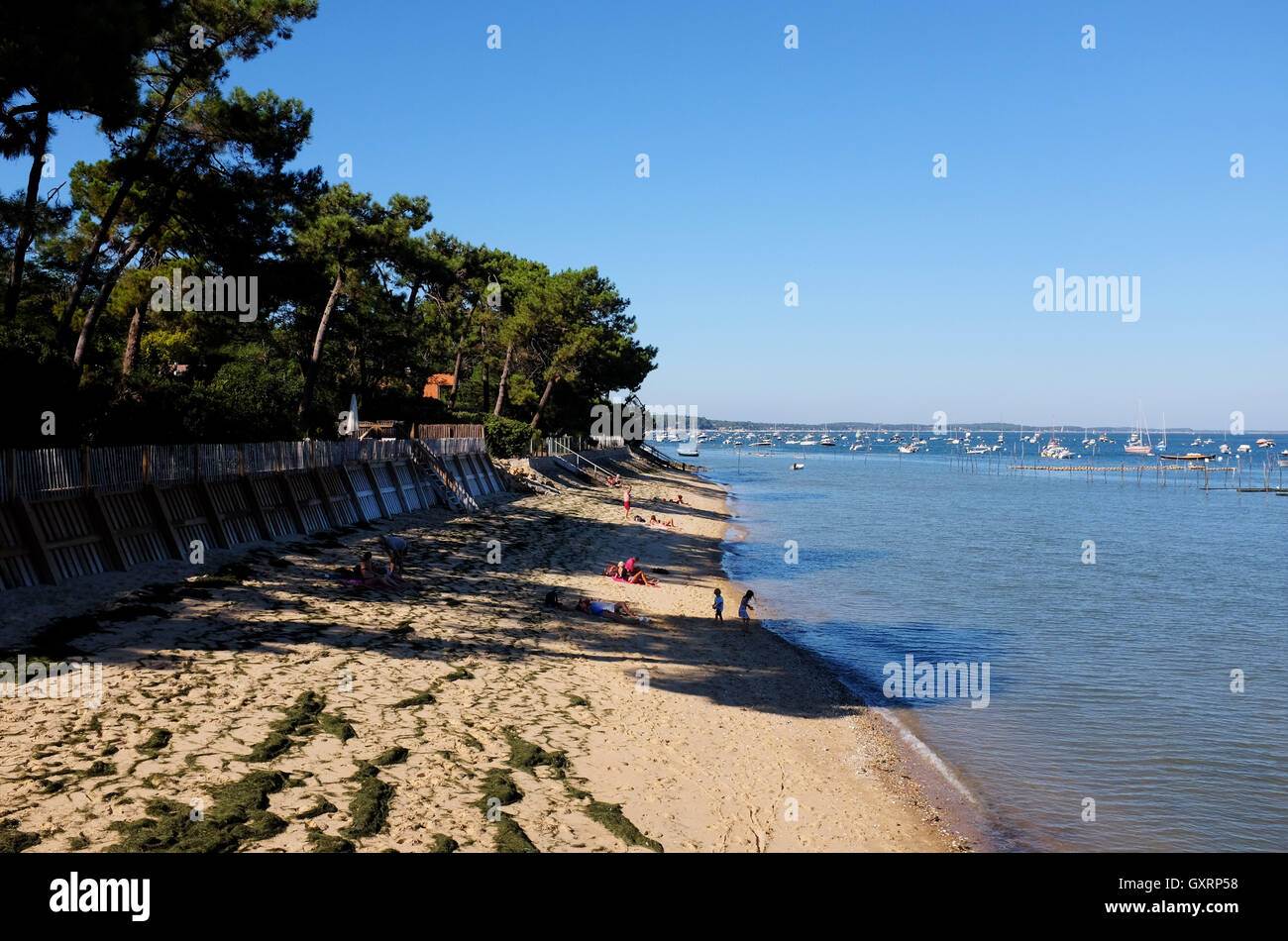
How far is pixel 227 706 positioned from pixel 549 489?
124 ft

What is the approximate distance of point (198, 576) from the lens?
54.7 ft

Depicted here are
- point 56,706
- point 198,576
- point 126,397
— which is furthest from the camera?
point 126,397

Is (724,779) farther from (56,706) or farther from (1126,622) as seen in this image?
(1126,622)

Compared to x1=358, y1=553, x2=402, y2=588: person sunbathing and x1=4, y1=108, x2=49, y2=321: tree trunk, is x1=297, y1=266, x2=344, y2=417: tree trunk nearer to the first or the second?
x1=4, y1=108, x2=49, y2=321: tree trunk

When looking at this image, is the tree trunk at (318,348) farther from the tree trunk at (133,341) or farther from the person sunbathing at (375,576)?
the person sunbathing at (375,576)

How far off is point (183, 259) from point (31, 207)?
17.2 metres

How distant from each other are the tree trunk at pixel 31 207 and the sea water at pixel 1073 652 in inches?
762

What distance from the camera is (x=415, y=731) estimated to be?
35.1 feet

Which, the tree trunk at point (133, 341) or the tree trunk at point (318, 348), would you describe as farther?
the tree trunk at point (318, 348)

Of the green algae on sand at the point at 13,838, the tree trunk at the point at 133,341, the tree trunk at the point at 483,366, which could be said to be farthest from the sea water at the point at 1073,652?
the tree trunk at the point at 483,366

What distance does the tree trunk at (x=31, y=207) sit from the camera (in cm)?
1638

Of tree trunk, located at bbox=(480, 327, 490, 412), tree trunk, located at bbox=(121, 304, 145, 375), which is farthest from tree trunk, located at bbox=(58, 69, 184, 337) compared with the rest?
tree trunk, located at bbox=(480, 327, 490, 412)

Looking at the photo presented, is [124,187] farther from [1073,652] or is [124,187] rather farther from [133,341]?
[1073,652]
